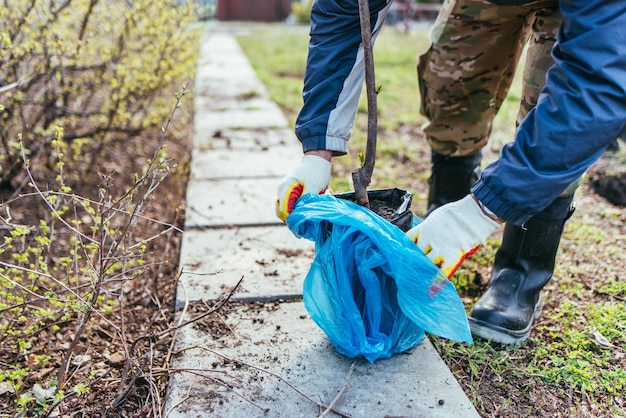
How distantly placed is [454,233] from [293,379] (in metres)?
0.63

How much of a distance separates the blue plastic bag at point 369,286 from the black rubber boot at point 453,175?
3.36ft

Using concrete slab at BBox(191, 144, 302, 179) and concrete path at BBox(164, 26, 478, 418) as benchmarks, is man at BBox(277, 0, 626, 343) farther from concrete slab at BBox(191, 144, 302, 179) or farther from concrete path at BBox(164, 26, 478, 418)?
concrete slab at BBox(191, 144, 302, 179)

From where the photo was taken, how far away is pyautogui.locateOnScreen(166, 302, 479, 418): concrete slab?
161cm

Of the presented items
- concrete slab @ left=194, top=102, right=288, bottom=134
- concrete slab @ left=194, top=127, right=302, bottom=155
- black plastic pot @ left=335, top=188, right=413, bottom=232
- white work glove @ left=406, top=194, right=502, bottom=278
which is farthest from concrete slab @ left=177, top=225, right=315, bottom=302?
concrete slab @ left=194, top=102, right=288, bottom=134

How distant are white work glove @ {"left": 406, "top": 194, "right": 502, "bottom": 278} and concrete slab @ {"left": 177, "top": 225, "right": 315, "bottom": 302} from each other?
746 mm

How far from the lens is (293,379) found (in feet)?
5.66

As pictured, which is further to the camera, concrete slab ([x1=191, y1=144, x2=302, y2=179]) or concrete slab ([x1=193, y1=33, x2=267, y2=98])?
concrete slab ([x1=193, y1=33, x2=267, y2=98])

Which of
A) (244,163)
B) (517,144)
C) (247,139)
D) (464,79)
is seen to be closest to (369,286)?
(517,144)

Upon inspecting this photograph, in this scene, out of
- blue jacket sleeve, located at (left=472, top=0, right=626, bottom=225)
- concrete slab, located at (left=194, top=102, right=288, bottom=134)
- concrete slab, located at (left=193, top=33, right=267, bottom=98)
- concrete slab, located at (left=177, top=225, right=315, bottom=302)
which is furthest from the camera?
concrete slab, located at (left=193, top=33, right=267, bottom=98)

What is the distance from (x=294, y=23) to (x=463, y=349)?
17.7 m

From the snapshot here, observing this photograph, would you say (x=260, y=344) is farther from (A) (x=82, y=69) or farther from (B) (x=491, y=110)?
(A) (x=82, y=69)

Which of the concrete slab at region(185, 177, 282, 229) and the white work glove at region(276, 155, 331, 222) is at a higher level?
the white work glove at region(276, 155, 331, 222)

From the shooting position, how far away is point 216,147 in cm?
391

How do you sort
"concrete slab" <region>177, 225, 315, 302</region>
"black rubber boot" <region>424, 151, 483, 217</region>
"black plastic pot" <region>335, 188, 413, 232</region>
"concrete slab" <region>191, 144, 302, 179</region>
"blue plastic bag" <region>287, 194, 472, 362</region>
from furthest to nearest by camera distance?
"concrete slab" <region>191, 144, 302, 179</region> → "black rubber boot" <region>424, 151, 483, 217</region> → "concrete slab" <region>177, 225, 315, 302</region> → "black plastic pot" <region>335, 188, 413, 232</region> → "blue plastic bag" <region>287, 194, 472, 362</region>
